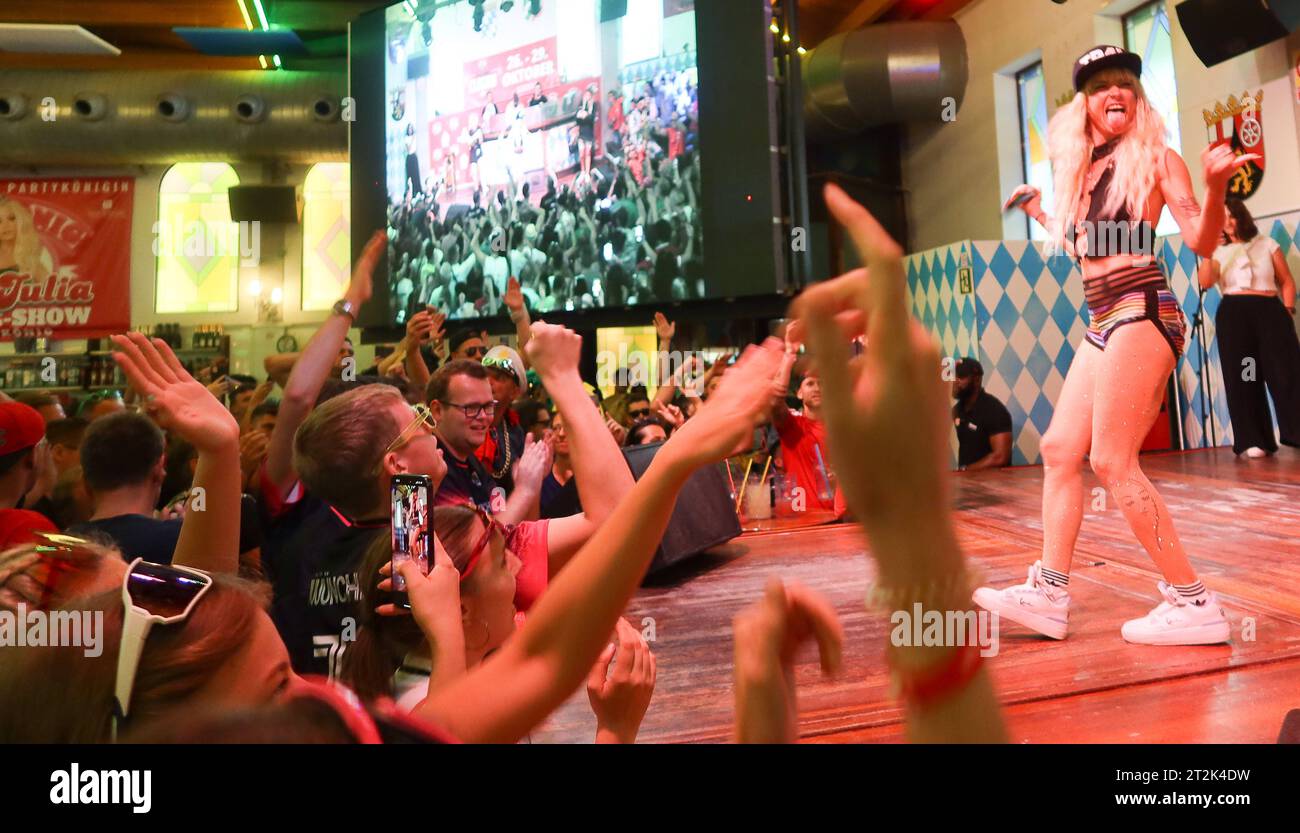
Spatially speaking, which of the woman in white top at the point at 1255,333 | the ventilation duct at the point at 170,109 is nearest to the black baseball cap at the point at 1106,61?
the woman in white top at the point at 1255,333

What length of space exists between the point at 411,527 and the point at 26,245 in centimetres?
1187

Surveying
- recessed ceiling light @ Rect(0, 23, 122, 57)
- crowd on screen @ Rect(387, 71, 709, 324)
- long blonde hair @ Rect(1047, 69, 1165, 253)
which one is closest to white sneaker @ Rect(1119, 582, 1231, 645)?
long blonde hair @ Rect(1047, 69, 1165, 253)

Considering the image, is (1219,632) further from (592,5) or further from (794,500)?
(592,5)

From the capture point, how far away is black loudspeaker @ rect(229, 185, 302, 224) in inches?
384

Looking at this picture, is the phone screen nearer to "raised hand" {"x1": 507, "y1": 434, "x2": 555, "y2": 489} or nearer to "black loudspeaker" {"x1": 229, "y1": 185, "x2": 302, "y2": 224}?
"raised hand" {"x1": 507, "y1": 434, "x2": 555, "y2": 489}

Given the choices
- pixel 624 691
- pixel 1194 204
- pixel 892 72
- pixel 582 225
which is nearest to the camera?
pixel 624 691

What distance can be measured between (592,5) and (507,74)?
3.03 feet

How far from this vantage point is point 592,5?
650cm

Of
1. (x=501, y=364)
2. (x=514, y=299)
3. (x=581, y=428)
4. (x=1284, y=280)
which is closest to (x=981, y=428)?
(x=1284, y=280)

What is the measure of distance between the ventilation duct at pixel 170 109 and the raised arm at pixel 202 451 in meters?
8.46

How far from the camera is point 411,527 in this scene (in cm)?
114

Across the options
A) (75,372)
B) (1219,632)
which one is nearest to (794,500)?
(1219,632)

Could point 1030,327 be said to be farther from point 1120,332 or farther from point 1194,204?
point 1120,332
